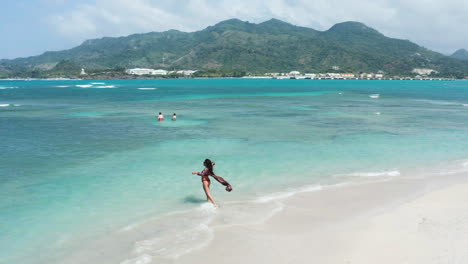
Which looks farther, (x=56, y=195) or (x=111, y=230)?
(x=56, y=195)

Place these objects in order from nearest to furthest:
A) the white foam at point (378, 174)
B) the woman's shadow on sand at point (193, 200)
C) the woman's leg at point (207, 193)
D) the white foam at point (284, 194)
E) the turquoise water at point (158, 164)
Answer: the turquoise water at point (158, 164), the woman's leg at point (207, 193), the woman's shadow on sand at point (193, 200), the white foam at point (284, 194), the white foam at point (378, 174)

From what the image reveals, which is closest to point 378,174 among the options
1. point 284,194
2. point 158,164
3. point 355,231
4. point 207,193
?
point 284,194

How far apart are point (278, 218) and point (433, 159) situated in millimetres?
14784

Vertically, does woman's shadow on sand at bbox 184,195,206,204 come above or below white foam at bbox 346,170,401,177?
below

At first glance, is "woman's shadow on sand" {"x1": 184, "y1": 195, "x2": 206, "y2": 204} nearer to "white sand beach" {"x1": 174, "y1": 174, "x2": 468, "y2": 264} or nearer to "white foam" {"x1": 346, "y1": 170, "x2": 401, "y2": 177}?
"white sand beach" {"x1": 174, "y1": 174, "x2": 468, "y2": 264}

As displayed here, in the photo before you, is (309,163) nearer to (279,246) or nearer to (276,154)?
(276,154)

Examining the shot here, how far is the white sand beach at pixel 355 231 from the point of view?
1088 cm

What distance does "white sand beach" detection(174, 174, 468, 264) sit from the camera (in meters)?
10.9

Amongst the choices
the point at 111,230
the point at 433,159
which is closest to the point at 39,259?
the point at 111,230

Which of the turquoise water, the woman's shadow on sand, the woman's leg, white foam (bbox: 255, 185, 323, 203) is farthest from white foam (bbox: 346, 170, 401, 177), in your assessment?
the woman's shadow on sand

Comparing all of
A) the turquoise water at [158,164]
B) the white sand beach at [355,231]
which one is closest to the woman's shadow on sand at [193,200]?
the turquoise water at [158,164]

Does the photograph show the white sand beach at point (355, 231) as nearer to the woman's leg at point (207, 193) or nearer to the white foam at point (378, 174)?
the woman's leg at point (207, 193)

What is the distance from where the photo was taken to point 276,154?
2470 centimetres

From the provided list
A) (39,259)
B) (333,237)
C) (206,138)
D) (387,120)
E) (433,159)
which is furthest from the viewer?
(387,120)
